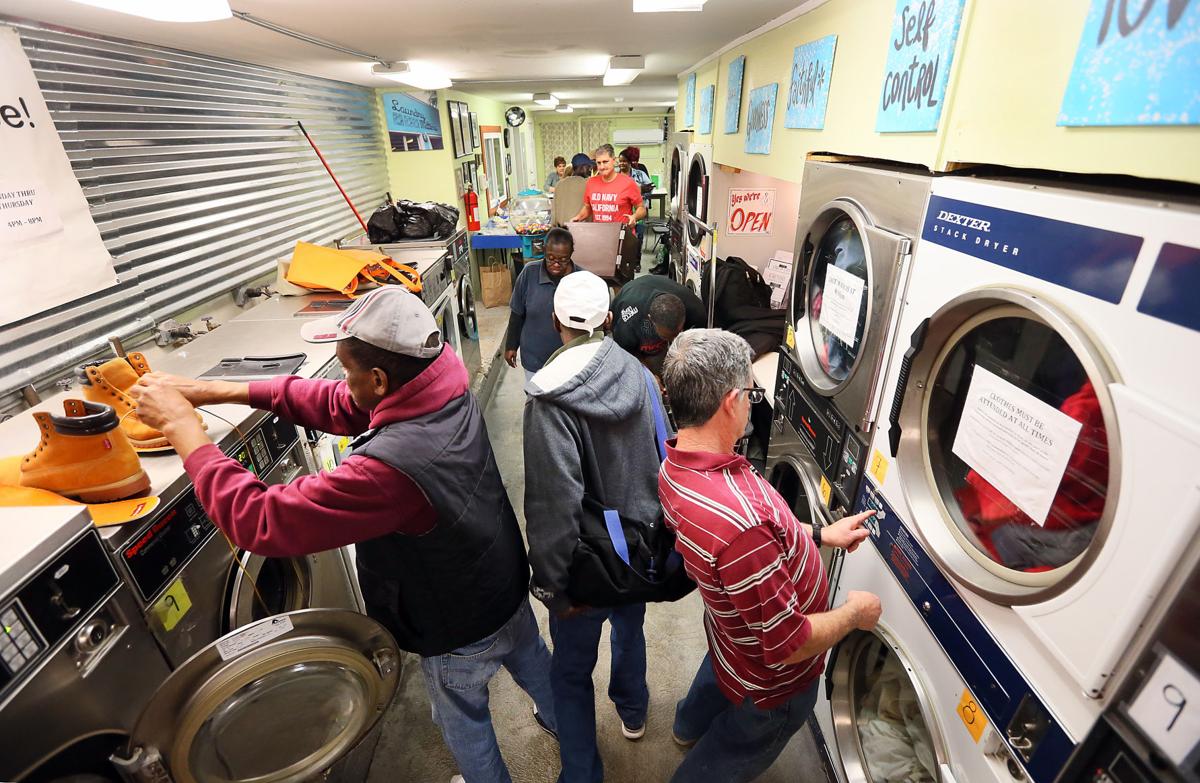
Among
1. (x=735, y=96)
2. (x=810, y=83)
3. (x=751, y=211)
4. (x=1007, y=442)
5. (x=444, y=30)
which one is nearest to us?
(x=1007, y=442)

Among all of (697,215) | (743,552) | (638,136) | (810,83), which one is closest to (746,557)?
(743,552)

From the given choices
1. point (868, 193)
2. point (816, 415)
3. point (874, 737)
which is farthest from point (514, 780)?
point (868, 193)

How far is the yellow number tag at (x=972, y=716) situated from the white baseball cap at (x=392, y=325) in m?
1.49

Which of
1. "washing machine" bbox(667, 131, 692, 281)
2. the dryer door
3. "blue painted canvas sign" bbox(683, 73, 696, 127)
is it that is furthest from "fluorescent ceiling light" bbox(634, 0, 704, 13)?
"blue painted canvas sign" bbox(683, 73, 696, 127)

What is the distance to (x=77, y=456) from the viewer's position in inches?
52.0

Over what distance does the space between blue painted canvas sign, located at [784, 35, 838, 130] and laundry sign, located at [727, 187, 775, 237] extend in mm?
1820

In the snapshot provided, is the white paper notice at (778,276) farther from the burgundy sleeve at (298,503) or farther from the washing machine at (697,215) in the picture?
the burgundy sleeve at (298,503)

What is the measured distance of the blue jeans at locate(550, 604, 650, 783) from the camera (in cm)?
195

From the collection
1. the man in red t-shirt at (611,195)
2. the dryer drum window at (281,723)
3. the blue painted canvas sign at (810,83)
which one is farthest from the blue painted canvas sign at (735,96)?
the dryer drum window at (281,723)

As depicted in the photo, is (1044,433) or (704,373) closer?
(1044,433)

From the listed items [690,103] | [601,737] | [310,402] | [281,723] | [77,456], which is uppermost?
[690,103]

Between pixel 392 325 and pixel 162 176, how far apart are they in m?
2.24

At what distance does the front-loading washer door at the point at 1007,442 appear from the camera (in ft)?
3.09

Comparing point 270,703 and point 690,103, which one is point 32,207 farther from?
point 690,103
